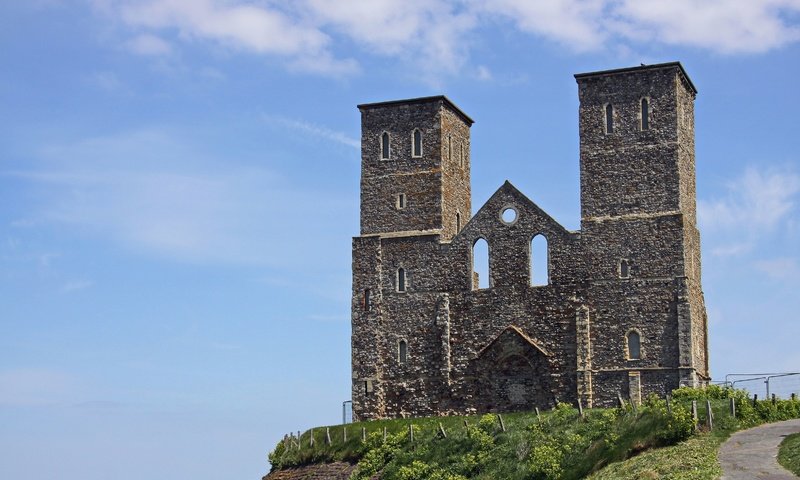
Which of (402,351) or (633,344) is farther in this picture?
(402,351)

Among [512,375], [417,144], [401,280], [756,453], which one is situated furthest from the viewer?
[417,144]

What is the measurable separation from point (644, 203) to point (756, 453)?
2242cm

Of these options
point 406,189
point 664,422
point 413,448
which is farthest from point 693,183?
point 664,422

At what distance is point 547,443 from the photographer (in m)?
47.3

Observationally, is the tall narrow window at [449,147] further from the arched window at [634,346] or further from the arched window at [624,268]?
the arched window at [634,346]

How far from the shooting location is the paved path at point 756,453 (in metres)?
34.3

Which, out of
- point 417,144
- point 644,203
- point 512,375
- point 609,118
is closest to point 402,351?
point 512,375

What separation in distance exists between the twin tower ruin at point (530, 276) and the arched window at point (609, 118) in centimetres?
6

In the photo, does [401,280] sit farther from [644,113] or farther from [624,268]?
[644,113]

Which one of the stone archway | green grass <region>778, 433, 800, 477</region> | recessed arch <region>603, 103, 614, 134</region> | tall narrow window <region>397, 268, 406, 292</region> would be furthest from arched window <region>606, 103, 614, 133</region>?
green grass <region>778, 433, 800, 477</region>

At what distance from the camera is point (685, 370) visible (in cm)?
5609

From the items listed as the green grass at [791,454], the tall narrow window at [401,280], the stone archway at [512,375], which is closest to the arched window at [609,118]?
the stone archway at [512,375]

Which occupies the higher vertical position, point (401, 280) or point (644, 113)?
point (644, 113)

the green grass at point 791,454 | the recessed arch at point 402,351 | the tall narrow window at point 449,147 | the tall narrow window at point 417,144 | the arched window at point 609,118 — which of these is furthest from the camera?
the tall narrow window at point 449,147
